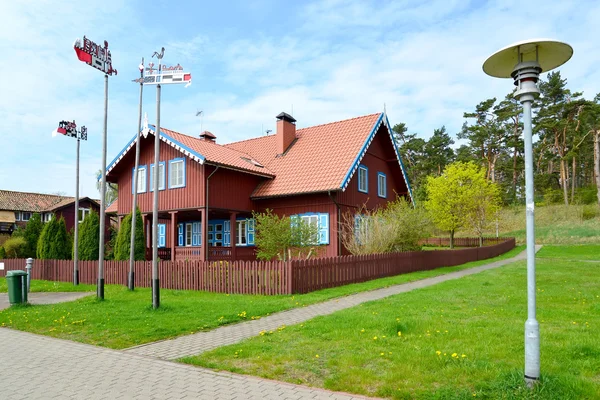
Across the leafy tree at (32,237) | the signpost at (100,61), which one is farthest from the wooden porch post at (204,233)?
the leafy tree at (32,237)

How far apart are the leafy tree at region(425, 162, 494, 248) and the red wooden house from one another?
17.4 metres

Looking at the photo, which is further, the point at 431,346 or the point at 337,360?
the point at 431,346

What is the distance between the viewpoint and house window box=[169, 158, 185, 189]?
2155 cm

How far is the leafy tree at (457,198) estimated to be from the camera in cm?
4241

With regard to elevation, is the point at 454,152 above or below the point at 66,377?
above

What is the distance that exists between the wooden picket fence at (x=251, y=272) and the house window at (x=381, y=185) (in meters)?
5.29

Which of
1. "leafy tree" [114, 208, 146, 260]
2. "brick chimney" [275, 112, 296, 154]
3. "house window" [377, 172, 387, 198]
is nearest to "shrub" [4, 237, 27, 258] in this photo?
"leafy tree" [114, 208, 146, 260]

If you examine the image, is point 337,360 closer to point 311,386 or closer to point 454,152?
point 311,386

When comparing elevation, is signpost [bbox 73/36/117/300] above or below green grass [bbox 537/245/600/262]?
above

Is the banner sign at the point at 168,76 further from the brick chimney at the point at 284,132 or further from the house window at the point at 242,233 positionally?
the brick chimney at the point at 284,132

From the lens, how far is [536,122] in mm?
55812

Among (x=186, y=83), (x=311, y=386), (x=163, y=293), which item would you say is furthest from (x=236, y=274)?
(x=311, y=386)

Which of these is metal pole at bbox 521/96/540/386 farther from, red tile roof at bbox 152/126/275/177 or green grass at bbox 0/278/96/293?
red tile roof at bbox 152/126/275/177

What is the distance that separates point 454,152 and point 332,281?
59046 millimetres
